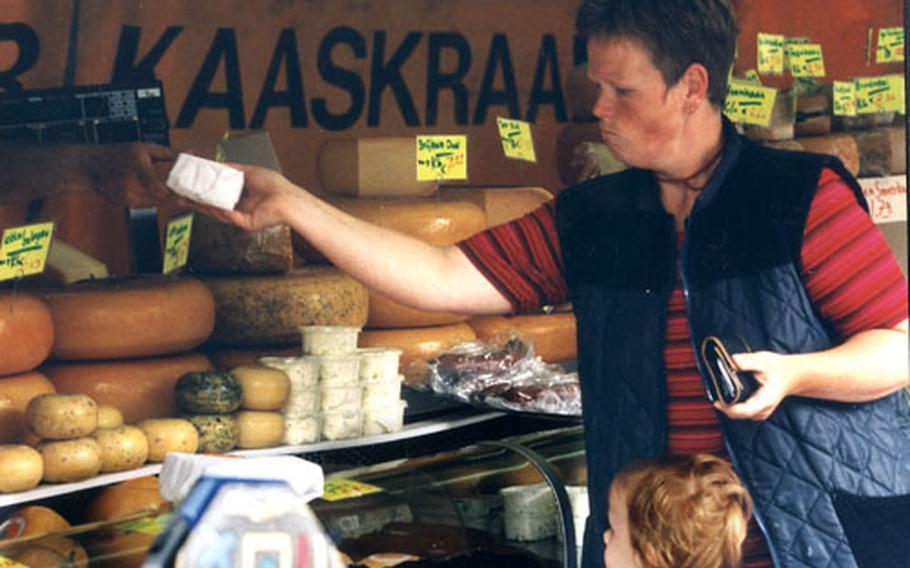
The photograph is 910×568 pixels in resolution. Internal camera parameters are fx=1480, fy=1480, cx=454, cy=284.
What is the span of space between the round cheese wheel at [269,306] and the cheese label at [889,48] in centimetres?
166

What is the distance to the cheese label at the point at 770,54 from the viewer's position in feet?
12.4

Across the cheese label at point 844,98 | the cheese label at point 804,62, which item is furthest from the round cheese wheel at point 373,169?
the cheese label at point 844,98

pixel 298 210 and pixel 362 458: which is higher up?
pixel 298 210

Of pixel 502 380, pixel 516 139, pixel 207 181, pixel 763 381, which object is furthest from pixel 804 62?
pixel 207 181

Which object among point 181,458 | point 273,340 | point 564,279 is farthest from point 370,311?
point 181,458

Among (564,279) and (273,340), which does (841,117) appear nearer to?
(564,279)

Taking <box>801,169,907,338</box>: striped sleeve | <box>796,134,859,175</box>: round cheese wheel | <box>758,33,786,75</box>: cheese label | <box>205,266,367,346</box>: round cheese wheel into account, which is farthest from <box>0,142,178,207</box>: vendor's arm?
<box>796,134,859,175</box>: round cheese wheel

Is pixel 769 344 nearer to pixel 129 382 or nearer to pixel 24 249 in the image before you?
pixel 129 382

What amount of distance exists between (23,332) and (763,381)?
54.0 inches

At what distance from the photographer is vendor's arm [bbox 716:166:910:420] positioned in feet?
8.52

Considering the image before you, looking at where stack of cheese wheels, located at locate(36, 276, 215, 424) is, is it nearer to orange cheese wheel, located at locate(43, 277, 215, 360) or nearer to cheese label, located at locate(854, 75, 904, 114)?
orange cheese wheel, located at locate(43, 277, 215, 360)

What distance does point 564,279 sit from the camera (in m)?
2.86

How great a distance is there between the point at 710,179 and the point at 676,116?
131 millimetres

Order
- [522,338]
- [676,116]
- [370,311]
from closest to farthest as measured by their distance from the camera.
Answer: [676,116] → [370,311] → [522,338]
